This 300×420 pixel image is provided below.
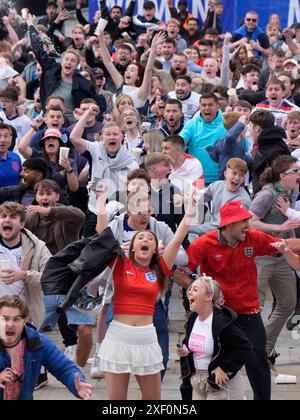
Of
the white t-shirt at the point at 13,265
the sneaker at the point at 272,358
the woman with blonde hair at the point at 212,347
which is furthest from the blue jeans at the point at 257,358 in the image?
the white t-shirt at the point at 13,265

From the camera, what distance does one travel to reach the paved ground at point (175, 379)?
10750 millimetres

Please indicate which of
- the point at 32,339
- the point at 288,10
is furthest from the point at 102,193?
the point at 288,10

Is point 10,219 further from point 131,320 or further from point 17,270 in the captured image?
point 131,320

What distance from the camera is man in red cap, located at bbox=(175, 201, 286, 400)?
9742 mm

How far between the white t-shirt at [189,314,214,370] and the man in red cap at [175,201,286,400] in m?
0.61

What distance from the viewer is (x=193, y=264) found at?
9781mm

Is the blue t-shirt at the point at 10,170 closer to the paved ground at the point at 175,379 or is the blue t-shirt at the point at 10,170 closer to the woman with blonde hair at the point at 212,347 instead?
the paved ground at the point at 175,379

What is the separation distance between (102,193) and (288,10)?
13378mm

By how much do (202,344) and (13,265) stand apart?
204 cm

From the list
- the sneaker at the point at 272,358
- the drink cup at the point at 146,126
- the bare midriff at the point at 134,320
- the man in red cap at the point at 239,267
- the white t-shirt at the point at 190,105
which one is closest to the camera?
the bare midriff at the point at 134,320

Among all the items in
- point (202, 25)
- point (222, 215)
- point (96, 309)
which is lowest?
point (202, 25)

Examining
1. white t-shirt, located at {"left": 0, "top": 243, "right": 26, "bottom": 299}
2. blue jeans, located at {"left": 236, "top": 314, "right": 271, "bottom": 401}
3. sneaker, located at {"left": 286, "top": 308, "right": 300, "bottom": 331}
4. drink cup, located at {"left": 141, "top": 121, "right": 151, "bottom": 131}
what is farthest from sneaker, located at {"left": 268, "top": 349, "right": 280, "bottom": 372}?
drink cup, located at {"left": 141, "top": 121, "right": 151, "bottom": 131}

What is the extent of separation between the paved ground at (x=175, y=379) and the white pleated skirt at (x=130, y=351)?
5.10ft

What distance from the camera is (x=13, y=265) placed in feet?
34.2
